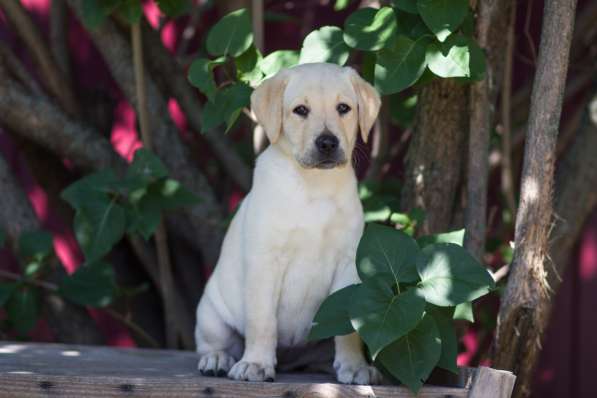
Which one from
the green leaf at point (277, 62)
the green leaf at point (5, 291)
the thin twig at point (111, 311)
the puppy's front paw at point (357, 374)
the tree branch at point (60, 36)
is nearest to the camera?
the puppy's front paw at point (357, 374)

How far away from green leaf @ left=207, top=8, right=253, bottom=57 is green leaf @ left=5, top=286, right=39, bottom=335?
1472 mm

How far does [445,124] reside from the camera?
4047 mm

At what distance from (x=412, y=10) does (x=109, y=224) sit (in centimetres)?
148

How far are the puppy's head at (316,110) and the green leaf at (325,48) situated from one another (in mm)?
313

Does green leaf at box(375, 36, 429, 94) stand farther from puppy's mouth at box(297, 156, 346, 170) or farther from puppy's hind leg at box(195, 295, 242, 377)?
puppy's hind leg at box(195, 295, 242, 377)

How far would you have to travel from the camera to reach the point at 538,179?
3627mm

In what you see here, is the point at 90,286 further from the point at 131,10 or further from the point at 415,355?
the point at 415,355

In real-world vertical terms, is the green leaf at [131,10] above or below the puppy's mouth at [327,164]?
above

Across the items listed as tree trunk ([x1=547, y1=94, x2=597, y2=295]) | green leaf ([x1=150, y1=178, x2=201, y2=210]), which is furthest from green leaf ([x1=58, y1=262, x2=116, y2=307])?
tree trunk ([x1=547, y1=94, x2=597, y2=295])

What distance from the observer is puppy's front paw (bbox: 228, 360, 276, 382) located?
323 centimetres

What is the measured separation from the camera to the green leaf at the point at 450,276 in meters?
3.06

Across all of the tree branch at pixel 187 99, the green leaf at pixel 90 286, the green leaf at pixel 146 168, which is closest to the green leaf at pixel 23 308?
the green leaf at pixel 90 286

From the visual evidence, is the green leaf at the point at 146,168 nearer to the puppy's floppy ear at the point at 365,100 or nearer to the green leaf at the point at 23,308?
the green leaf at the point at 23,308

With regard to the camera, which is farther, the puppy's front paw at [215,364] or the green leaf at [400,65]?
the green leaf at [400,65]
